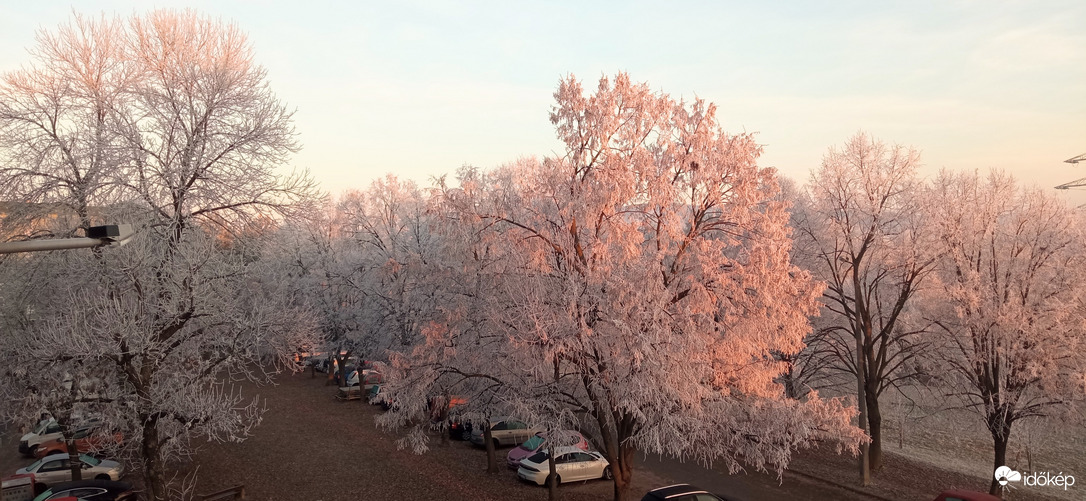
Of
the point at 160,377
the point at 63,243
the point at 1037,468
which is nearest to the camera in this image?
the point at 63,243

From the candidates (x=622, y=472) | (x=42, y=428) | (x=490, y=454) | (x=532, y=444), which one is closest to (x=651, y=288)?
(x=622, y=472)

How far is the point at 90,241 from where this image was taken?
5.39 m

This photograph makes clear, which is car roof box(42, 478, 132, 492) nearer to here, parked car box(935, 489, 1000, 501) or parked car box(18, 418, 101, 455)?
parked car box(18, 418, 101, 455)

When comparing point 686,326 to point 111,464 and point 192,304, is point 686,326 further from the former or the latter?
point 111,464

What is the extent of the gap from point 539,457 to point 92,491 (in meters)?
12.0

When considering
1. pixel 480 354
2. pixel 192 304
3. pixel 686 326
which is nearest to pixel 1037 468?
pixel 686 326

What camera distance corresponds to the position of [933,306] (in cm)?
1906

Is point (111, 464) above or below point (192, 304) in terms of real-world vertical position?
below

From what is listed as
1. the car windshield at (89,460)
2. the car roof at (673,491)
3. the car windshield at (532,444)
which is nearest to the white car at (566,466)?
the car windshield at (532,444)

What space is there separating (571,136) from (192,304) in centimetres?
860

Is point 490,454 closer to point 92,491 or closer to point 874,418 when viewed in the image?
point 92,491

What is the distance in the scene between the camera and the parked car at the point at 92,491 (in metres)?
14.9

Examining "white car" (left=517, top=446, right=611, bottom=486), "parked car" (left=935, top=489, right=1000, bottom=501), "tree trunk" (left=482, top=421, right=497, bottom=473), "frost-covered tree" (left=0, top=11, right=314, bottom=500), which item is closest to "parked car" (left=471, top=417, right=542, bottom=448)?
"tree trunk" (left=482, top=421, right=497, bottom=473)

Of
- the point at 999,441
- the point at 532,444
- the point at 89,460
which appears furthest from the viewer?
the point at 532,444
